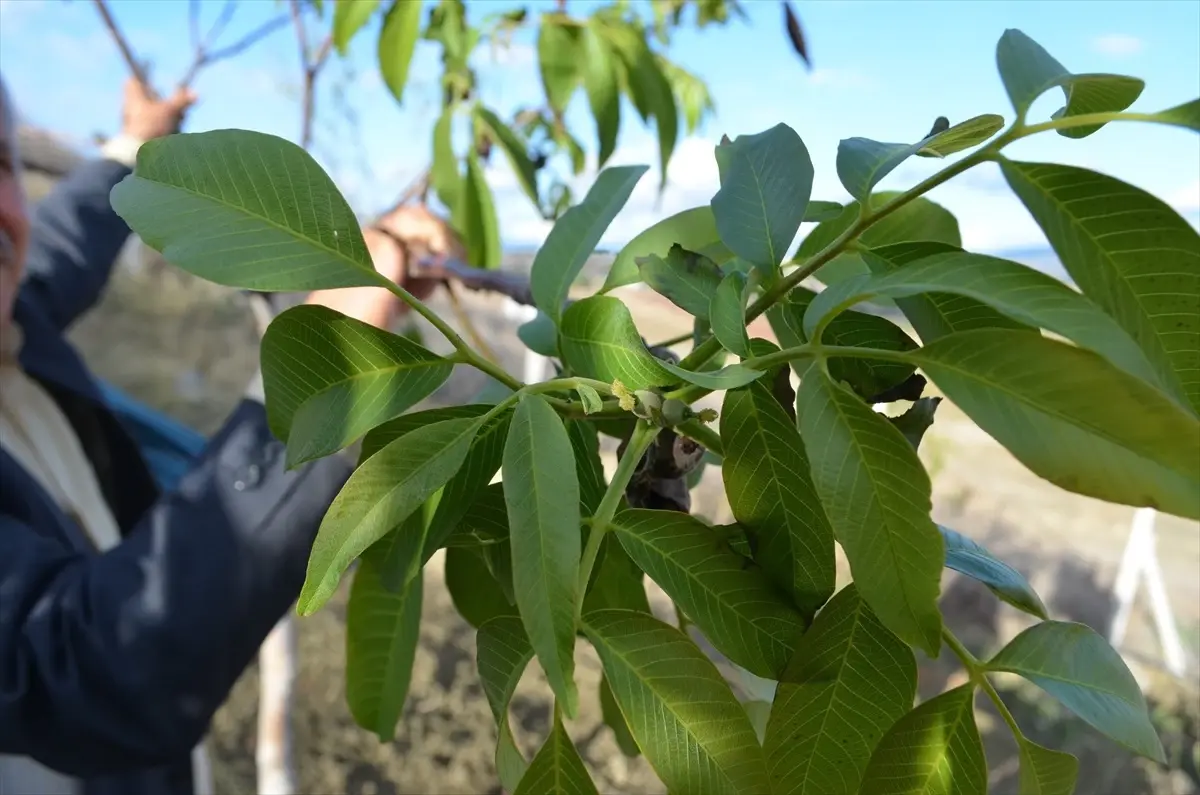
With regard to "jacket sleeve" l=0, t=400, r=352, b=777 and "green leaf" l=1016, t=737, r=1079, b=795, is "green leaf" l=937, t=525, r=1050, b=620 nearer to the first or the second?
"green leaf" l=1016, t=737, r=1079, b=795

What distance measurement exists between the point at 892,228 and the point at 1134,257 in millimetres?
120

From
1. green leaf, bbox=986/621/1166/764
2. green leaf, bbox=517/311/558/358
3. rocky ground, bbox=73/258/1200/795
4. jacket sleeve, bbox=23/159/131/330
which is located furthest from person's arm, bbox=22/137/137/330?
green leaf, bbox=986/621/1166/764

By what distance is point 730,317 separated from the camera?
21 centimetres

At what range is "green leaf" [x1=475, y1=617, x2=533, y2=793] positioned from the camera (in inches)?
8.9

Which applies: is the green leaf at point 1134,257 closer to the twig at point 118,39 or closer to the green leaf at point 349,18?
the green leaf at point 349,18

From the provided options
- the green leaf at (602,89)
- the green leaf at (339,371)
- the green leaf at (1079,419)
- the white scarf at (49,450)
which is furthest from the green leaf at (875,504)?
the white scarf at (49,450)

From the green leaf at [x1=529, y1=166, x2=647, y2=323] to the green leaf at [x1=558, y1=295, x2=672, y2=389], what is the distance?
0.02 m

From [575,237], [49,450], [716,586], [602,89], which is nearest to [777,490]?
[716,586]

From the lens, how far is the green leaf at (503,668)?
0.23 m

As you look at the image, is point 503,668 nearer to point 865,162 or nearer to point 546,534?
point 546,534

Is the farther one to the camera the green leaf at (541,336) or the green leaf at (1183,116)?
the green leaf at (541,336)

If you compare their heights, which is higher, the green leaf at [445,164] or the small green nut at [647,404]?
the green leaf at [445,164]

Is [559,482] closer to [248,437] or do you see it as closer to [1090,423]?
[1090,423]

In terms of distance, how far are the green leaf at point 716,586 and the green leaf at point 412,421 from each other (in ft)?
0.19
